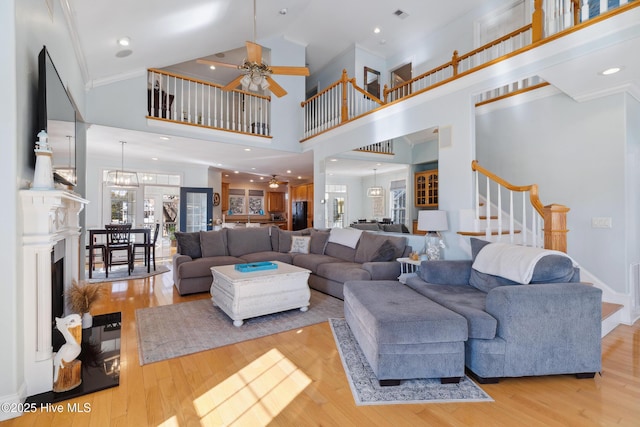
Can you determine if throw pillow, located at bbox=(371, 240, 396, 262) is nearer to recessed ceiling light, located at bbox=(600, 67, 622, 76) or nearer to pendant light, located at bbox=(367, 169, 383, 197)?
pendant light, located at bbox=(367, 169, 383, 197)

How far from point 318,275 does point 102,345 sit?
8.77ft

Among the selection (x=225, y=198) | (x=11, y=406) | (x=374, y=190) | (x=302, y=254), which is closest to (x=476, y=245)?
(x=374, y=190)

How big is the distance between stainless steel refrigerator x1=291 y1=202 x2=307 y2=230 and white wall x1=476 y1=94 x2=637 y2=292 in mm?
7831

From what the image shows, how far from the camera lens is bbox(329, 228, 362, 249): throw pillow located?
4.85 metres

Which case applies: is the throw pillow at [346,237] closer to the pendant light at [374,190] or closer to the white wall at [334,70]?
the pendant light at [374,190]

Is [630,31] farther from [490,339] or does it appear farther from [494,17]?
[494,17]

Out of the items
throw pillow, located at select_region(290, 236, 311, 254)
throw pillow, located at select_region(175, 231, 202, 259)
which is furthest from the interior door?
throw pillow, located at select_region(290, 236, 311, 254)

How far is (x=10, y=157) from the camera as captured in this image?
1.71 metres

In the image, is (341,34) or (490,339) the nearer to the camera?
(490,339)

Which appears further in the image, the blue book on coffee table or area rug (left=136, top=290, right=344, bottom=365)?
the blue book on coffee table

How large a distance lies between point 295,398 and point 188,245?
3.56 metres

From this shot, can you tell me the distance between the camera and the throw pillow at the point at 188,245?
478cm

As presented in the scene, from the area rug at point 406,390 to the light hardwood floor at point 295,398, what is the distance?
56 mm

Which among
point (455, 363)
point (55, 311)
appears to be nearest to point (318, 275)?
point (455, 363)
